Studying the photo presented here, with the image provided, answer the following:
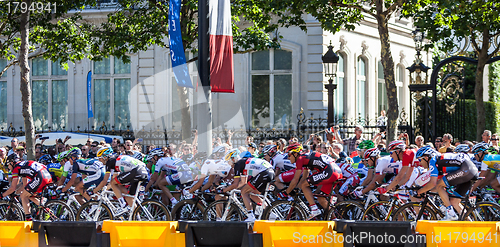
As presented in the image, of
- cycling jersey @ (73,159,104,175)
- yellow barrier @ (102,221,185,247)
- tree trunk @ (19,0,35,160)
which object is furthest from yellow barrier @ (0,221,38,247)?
tree trunk @ (19,0,35,160)

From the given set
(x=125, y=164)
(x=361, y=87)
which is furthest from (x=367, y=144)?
(x=361, y=87)

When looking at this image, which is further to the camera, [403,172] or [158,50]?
[158,50]

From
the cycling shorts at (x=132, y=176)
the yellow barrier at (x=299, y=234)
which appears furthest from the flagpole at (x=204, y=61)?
the yellow barrier at (x=299, y=234)

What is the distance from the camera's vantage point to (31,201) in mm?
12664

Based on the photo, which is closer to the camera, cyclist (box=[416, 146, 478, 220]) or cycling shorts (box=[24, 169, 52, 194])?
cyclist (box=[416, 146, 478, 220])

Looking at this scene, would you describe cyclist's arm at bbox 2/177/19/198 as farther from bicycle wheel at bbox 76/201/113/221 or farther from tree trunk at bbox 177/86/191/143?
tree trunk at bbox 177/86/191/143

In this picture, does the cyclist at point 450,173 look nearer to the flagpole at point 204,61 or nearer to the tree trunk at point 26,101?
the flagpole at point 204,61

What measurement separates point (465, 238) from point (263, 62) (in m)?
18.6

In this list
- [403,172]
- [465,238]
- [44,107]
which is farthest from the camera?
[44,107]

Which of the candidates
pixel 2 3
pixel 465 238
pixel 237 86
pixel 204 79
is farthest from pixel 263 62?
pixel 465 238

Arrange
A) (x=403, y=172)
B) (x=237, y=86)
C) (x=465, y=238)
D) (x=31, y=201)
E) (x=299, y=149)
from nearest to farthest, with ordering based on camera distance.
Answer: (x=465, y=238) → (x=403, y=172) → (x=299, y=149) → (x=31, y=201) → (x=237, y=86)

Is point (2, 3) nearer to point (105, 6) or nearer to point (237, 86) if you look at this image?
point (105, 6)

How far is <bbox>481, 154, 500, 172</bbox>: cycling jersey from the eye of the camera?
10.7 m

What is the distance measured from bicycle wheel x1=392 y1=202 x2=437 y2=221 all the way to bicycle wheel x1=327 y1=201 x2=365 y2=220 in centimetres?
75
